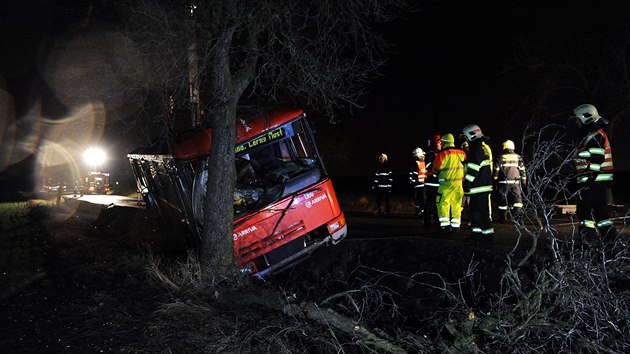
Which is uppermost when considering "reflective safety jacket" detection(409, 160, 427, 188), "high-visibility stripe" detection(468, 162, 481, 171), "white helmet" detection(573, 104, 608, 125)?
"white helmet" detection(573, 104, 608, 125)

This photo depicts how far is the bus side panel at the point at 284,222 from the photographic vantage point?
7598mm

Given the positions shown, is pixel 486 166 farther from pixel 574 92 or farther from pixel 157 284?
pixel 574 92

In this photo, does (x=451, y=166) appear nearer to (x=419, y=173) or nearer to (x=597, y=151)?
(x=597, y=151)

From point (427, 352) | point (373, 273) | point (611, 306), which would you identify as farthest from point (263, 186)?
point (611, 306)

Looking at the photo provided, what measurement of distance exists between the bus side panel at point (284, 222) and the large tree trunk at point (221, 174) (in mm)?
1103

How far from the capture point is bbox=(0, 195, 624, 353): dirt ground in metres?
4.40

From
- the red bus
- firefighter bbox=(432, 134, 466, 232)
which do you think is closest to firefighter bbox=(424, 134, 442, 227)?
firefighter bbox=(432, 134, 466, 232)

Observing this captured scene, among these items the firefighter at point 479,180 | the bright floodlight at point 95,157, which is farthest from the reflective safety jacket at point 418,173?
the bright floodlight at point 95,157

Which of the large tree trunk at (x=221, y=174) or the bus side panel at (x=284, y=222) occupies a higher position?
the large tree trunk at (x=221, y=174)

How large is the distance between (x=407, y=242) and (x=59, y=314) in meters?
5.39

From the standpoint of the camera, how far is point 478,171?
789 centimetres

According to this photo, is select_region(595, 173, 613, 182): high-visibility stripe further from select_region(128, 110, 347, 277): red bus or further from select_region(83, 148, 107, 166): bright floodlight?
select_region(83, 148, 107, 166): bright floodlight

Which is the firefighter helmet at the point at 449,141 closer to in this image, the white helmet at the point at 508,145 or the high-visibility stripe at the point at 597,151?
the white helmet at the point at 508,145

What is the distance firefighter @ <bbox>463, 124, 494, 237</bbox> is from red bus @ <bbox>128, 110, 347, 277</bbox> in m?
2.11
